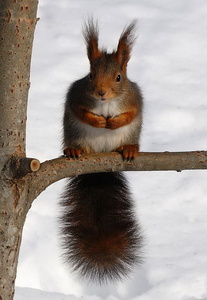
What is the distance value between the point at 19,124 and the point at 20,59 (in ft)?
0.51

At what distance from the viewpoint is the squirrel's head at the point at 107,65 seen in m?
2.30

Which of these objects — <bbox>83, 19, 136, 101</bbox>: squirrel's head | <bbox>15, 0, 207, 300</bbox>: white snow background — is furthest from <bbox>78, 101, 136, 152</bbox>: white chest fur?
<bbox>15, 0, 207, 300</bbox>: white snow background

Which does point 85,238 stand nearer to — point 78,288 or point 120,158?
point 120,158

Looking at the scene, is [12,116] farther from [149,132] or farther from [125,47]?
[149,132]

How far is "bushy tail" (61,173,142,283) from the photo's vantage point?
236cm

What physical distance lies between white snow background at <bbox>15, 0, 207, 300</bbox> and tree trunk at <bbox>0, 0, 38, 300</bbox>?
78cm

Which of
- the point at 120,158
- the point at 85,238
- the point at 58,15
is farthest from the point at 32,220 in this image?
the point at 58,15

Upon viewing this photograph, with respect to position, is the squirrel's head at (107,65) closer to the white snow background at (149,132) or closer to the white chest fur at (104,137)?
the white chest fur at (104,137)

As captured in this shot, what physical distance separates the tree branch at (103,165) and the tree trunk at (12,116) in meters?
0.05

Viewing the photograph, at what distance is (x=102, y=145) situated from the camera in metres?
2.46

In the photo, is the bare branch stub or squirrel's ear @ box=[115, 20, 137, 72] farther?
squirrel's ear @ box=[115, 20, 137, 72]

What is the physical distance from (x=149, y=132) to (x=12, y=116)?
64.8 inches

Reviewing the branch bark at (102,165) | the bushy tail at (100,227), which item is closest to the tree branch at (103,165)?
the branch bark at (102,165)

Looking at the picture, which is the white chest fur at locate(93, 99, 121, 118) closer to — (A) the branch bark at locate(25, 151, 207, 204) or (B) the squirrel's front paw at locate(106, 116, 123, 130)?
(B) the squirrel's front paw at locate(106, 116, 123, 130)
